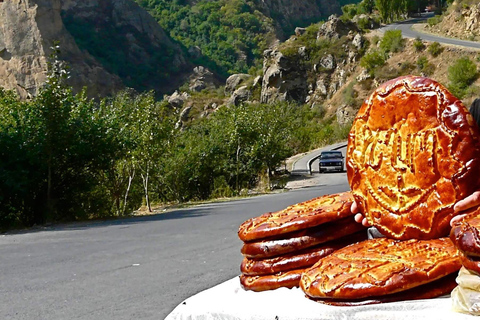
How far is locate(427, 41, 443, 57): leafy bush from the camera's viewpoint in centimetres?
5934

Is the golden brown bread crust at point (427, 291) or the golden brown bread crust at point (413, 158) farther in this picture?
the golden brown bread crust at point (413, 158)

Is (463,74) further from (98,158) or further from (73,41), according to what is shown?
(73,41)

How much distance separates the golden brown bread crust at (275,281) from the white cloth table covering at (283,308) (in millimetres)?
31

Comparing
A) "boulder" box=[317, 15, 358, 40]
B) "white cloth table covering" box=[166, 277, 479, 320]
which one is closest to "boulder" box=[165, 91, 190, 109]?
"boulder" box=[317, 15, 358, 40]

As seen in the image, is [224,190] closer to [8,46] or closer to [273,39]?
[8,46]

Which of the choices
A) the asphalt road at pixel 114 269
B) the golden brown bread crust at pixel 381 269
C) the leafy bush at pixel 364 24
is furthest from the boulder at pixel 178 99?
the golden brown bread crust at pixel 381 269

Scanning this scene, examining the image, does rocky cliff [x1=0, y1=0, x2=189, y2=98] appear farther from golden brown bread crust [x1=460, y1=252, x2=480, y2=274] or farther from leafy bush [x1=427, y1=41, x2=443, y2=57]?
golden brown bread crust [x1=460, y1=252, x2=480, y2=274]

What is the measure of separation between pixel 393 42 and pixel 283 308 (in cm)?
6485

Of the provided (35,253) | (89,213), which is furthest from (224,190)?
(35,253)

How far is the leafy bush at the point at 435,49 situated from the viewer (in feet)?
195

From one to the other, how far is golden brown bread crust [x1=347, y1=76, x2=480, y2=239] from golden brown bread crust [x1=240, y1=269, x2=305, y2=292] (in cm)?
49

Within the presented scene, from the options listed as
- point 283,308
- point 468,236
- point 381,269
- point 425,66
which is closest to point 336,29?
point 425,66

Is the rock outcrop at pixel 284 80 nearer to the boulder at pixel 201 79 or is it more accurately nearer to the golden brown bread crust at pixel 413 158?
the boulder at pixel 201 79

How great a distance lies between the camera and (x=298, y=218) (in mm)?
3342
